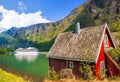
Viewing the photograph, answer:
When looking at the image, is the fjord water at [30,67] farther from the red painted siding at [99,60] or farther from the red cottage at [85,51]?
the red painted siding at [99,60]

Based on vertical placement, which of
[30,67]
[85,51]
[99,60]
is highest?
[85,51]

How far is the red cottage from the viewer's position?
32.7m

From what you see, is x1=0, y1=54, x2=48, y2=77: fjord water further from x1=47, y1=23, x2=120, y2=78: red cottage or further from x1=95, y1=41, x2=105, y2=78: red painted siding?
x1=95, y1=41, x2=105, y2=78: red painted siding

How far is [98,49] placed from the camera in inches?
1271

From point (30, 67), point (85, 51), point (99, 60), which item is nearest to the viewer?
point (99, 60)

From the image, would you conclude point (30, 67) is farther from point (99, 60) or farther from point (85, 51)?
point (99, 60)

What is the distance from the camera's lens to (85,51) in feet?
113

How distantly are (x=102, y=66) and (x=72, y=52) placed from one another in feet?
19.4

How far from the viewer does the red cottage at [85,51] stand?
1286 inches

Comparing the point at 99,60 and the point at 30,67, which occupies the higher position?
the point at 99,60

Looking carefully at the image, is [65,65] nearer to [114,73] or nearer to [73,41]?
[73,41]

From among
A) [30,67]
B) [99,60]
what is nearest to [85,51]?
[99,60]

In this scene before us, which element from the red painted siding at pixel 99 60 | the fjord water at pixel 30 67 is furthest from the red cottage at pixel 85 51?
the fjord water at pixel 30 67

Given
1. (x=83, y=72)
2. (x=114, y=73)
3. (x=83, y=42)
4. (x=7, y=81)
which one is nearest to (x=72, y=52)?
(x=83, y=42)
